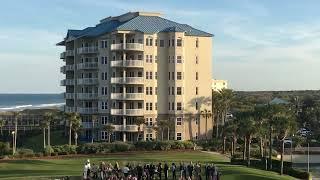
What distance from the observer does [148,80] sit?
9275cm

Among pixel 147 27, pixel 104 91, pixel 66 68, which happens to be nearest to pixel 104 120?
pixel 104 91

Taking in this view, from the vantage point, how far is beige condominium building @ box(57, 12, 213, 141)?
3597 inches

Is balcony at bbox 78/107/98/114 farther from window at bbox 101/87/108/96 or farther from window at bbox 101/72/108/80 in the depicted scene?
window at bbox 101/72/108/80

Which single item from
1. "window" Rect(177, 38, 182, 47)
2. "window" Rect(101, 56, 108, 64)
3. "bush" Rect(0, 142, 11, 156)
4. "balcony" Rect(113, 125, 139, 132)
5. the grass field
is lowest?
the grass field

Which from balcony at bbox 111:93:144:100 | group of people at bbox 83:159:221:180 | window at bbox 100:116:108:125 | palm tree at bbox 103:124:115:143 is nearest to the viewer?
group of people at bbox 83:159:221:180

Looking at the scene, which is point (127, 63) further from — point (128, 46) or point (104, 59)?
point (104, 59)

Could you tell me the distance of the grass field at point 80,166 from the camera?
51.2 m

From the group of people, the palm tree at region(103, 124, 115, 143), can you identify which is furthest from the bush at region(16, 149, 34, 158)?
the group of people

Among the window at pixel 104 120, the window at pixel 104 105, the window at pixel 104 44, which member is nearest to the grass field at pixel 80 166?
the window at pixel 104 120

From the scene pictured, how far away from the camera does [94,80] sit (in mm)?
97125

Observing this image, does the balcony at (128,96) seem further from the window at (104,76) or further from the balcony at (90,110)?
the balcony at (90,110)

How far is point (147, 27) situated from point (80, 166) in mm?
39624

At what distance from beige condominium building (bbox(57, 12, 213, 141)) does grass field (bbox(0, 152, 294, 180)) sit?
18.0 meters

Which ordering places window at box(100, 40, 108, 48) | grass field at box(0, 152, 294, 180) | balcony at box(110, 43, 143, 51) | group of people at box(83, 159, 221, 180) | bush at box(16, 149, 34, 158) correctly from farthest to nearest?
1. window at box(100, 40, 108, 48)
2. balcony at box(110, 43, 143, 51)
3. bush at box(16, 149, 34, 158)
4. grass field at box(0, 152, 294, 180)
5. group of people at box(83, 159, 221, 180)
